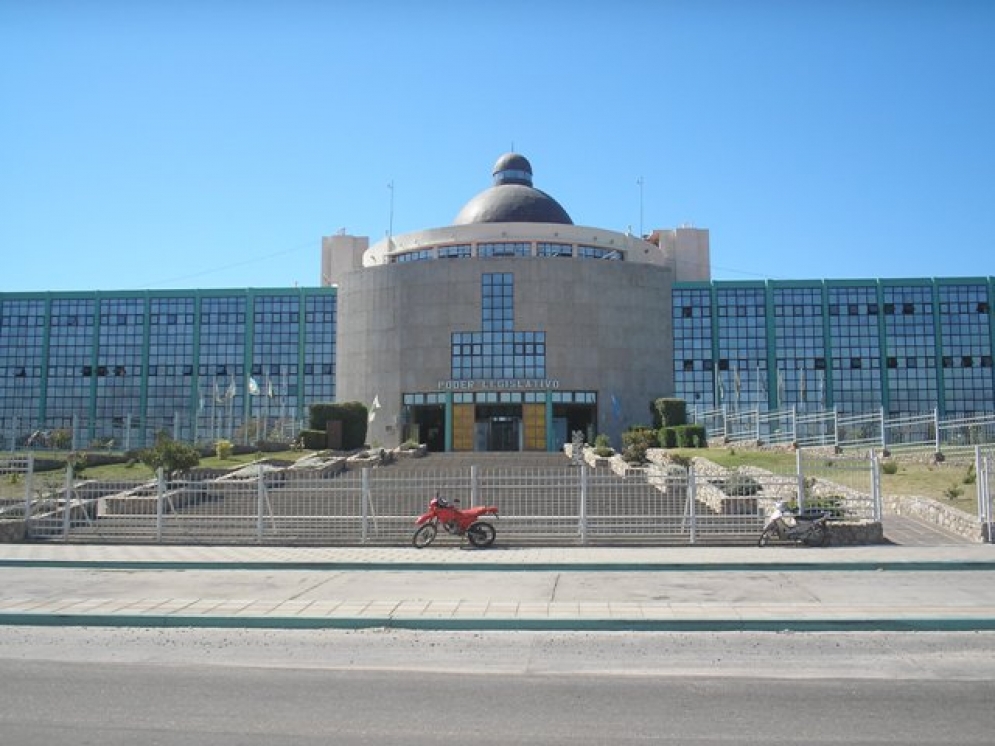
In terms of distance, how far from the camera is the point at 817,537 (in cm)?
1694

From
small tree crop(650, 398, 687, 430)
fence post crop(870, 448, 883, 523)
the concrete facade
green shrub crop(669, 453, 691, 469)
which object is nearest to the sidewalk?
fence post crop(870, 448, 883, 523)

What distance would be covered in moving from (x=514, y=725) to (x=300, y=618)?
4.72 meters

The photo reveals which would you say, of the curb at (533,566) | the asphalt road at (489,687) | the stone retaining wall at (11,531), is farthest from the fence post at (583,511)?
the stone retaining wall at (11,531)

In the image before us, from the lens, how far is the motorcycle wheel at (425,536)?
695 inches

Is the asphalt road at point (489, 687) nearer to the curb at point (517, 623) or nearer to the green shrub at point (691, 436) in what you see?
the curb at point (517, 623)

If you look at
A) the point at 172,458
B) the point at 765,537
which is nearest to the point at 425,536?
the point at 765,537

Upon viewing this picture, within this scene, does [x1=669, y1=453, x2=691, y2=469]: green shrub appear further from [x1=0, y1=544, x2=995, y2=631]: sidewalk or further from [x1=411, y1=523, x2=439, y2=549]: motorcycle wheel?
[x1=411, y1=523, x2=439, y2=549]: motorcycle wheel

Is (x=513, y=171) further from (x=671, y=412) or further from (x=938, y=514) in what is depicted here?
(x=938, y=514)

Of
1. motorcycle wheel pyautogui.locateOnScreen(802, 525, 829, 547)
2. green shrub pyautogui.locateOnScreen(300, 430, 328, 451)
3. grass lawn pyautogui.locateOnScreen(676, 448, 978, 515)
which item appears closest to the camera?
motorcycle wheel pyautogui.locateOnScreen(802, 525, 829, 547)

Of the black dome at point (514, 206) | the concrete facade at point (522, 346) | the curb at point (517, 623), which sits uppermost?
the black dome at point (514, 206)

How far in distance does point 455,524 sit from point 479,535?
0.54 metres

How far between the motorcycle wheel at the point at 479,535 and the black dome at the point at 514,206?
54.5 metres

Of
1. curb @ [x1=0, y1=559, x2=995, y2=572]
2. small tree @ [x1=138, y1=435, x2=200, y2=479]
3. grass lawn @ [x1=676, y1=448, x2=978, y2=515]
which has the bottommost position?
curb @ [x1=0, y1=559, x2=995, y2=572]

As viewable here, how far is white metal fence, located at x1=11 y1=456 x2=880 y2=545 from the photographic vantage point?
18.1 m
